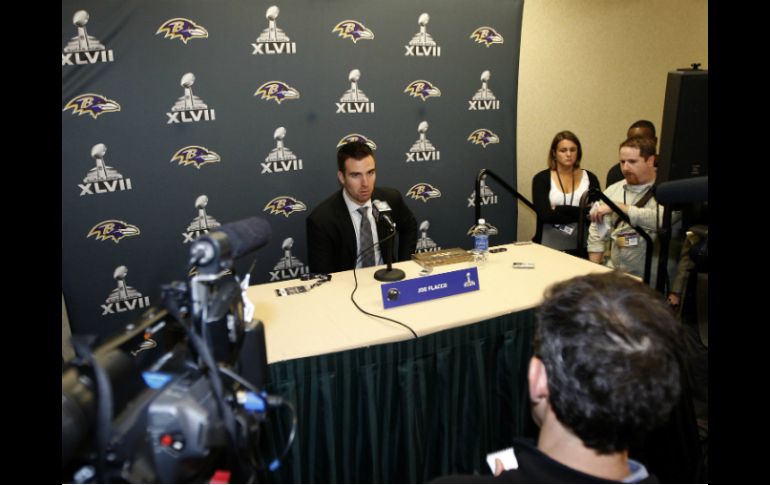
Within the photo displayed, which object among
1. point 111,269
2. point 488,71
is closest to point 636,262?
point 488,71

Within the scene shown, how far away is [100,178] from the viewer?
259 cm

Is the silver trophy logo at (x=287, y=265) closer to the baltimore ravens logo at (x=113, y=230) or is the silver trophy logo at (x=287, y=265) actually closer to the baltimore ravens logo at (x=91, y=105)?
the baltimore ravens logo at (x=113, y=230)

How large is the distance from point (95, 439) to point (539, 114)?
12.6ft

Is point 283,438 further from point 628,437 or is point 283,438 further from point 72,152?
point 72,152

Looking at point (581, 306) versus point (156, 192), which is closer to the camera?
point (581, 306)

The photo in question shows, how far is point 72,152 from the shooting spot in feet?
8.26

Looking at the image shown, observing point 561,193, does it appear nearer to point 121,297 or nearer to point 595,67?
point 595,67

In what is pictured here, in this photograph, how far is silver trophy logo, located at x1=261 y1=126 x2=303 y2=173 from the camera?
9.66 feet

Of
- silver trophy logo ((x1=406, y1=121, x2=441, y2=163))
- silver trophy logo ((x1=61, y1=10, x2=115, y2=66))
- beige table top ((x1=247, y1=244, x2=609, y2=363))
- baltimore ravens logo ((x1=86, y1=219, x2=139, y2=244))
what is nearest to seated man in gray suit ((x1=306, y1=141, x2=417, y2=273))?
beige table top ((x1=247, y1=244, x2=609, y2=363))

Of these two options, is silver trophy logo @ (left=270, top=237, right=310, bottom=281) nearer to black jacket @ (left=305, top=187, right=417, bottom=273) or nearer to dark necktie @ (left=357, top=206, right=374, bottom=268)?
black jacket @ (left=305, top=187, right=417, bottom=273)

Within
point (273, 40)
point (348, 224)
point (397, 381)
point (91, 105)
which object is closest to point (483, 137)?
point (348, 224)

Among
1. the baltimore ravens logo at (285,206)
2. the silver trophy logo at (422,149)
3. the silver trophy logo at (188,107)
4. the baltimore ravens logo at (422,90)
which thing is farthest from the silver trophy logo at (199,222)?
the baltimore ravens logo at (422,90)

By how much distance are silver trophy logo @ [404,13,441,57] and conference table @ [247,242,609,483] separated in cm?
195

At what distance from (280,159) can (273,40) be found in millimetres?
702
